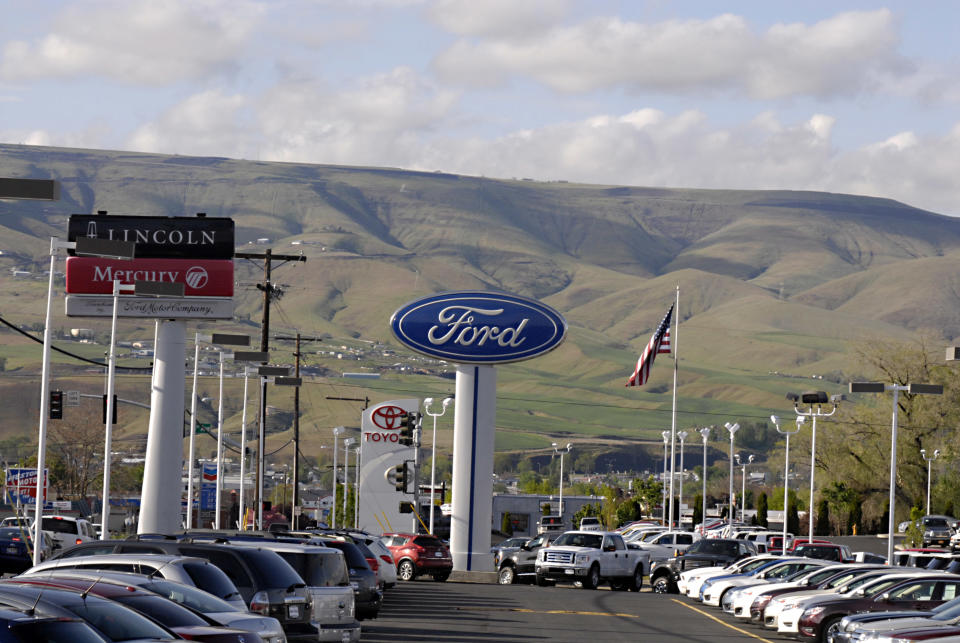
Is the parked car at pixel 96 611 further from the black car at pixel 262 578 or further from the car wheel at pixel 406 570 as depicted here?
the car wheel at pixel 406 570

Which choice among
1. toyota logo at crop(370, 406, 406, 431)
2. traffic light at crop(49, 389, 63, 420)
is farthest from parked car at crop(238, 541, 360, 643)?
toyota logo at crop(370, 406, 406, 431)

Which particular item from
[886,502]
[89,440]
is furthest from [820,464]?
[89,440]

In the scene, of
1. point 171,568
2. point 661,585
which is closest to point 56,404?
point 661,585

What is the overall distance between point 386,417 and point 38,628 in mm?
64663

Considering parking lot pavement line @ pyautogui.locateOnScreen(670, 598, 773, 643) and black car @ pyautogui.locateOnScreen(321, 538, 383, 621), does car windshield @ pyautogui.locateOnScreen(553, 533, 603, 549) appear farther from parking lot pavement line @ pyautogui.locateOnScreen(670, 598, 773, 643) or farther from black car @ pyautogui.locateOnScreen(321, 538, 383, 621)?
black car @ pyautogui.locateOnScreen(321, 538, 383, 621)

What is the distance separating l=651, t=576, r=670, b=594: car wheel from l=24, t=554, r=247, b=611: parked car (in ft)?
104

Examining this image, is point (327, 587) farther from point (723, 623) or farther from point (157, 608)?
point (723, 623)

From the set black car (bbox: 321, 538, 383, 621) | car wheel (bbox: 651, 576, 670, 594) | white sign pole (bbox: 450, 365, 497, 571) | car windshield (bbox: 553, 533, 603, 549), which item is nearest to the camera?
black car (bbox: 321, 538, 383, 621)

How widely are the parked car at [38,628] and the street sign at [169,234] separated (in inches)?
1228

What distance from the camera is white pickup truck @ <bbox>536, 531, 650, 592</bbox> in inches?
1777

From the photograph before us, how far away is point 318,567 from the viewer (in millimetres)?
21031

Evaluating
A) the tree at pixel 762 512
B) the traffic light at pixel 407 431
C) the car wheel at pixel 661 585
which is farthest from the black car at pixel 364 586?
the tree at pixel 762 512

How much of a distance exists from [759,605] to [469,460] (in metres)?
18.4

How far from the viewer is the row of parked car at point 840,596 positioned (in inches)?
851
